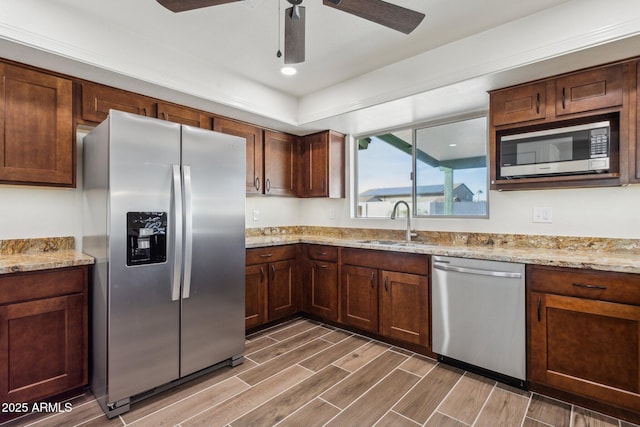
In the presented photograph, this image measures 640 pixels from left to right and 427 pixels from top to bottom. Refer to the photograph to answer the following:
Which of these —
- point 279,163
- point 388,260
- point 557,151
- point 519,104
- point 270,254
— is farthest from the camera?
point 279,163

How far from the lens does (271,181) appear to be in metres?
3.76

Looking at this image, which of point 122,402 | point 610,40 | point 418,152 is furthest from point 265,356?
point 610,40

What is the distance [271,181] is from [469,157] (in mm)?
2110

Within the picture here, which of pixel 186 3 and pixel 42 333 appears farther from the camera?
pixel 42 333

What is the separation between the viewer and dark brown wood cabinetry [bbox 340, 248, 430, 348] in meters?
2.70

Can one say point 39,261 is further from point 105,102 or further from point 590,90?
point 590,90

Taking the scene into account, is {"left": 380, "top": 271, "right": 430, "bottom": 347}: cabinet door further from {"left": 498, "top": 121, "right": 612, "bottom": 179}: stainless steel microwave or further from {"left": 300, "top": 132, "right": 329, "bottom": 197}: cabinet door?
{"left": 300, "top": 132, "right": 329, "bottom": 197}: cabinet door

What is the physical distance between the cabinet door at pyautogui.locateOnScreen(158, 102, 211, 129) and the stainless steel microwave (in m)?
2.61

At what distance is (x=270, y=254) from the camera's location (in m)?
3.29

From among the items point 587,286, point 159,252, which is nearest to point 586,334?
point 587,286

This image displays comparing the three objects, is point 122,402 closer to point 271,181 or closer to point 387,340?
point 387,340

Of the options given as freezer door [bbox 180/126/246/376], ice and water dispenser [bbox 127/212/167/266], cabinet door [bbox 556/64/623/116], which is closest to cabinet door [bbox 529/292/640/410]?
cabinet door [bbox 556/64/623/116]

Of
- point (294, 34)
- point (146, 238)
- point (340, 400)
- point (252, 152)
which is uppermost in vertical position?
point (294, 34)

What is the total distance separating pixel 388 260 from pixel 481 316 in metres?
0.85
